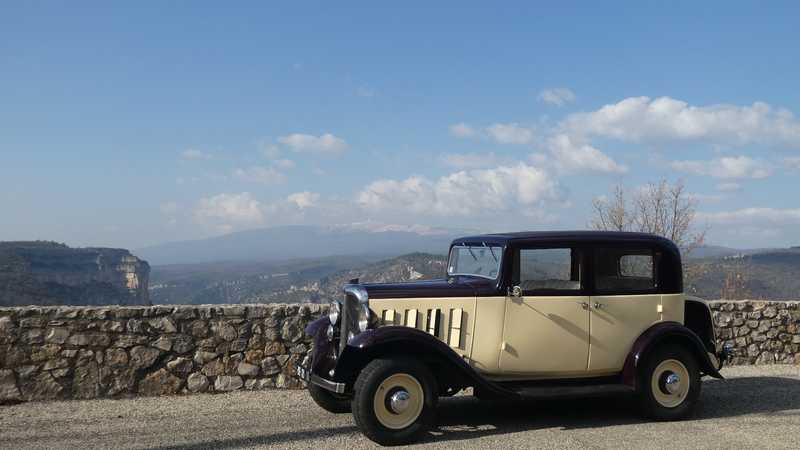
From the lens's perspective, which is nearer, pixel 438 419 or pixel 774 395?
pixel 438 419

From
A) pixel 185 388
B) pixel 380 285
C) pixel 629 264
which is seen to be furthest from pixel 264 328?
pixel 629 264

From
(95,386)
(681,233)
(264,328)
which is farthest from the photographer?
(681,233)

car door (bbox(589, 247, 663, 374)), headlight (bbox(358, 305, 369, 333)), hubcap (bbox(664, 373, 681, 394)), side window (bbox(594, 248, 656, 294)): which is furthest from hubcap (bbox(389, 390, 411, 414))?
hubcap (bbox(664, 373, 681, 394))

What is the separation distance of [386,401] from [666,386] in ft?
9.64

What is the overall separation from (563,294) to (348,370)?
226cm

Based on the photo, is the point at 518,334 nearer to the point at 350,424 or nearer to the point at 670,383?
the point at 670,383

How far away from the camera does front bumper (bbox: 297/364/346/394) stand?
5.68 m

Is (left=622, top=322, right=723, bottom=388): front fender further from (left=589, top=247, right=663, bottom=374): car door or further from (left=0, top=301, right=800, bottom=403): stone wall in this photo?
(left=0, top=301, right=800, bottom=403): stone wall

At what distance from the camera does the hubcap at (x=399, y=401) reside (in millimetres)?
5688

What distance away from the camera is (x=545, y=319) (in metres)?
6.27

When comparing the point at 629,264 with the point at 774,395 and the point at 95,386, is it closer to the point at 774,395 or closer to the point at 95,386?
the point at 774,395

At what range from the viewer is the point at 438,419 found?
6.66 metres

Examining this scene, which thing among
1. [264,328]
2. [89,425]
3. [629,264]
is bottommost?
[89,425]

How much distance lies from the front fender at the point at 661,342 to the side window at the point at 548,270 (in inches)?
33.9
